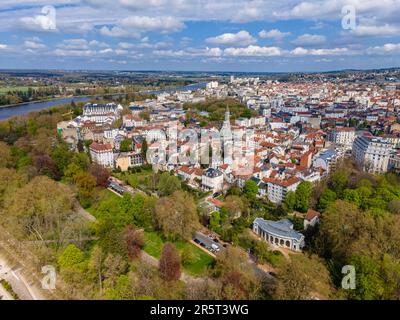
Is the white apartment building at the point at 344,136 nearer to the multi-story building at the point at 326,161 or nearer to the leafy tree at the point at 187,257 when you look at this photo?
the multi-story building at the point at 326,161

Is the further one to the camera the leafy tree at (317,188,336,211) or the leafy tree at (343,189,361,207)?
the leafy tree at (317,188,336,211)

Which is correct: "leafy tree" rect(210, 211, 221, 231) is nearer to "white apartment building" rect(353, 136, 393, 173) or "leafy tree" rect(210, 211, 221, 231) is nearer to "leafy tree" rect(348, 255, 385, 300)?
"leafy tree" rect(348, 255, 385, 300)

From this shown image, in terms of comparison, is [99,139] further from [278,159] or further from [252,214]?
[252,214]

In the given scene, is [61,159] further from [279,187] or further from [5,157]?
[279,187]

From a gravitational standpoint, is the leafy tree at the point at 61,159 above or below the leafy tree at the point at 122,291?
above

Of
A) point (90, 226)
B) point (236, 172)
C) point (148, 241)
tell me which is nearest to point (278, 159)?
point (236, 172)

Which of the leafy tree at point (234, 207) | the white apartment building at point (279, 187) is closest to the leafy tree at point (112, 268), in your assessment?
the leafy tree at point (234, 207)

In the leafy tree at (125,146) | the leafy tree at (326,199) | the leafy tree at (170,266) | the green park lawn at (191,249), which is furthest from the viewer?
the leafy tree at (125,146)

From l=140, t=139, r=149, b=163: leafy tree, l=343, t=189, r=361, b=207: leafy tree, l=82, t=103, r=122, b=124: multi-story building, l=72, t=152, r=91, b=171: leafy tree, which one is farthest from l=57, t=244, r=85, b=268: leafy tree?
l=82, t=103, r=122, b=124: multi-story building
